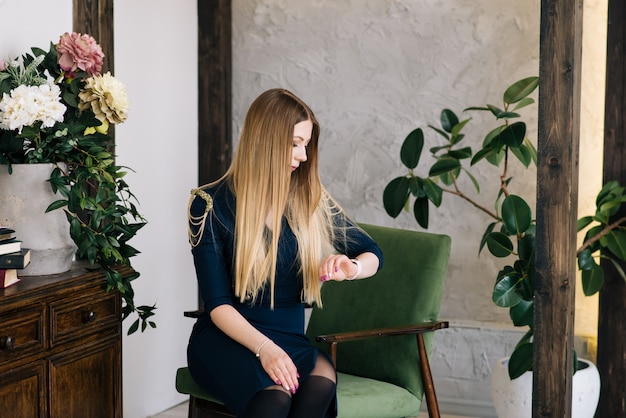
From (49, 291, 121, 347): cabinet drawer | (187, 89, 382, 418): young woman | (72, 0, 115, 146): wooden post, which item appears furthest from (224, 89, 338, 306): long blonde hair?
(72, 0, 115, 146): wooden post

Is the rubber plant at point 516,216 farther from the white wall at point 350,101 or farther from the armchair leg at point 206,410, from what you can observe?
the armchair leg at point 206,410

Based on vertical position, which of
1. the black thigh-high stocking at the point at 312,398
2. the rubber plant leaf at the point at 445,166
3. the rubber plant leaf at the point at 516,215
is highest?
the rubber plant leaf at the point at 445,166

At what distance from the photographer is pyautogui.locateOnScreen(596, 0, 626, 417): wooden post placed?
3586 mm

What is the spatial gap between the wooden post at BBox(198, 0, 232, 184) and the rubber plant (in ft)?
3.24

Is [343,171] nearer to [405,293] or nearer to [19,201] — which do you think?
[405,293]

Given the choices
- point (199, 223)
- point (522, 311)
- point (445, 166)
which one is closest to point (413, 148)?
point (445, 166)

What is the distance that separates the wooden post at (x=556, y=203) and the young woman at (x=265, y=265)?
0.56m

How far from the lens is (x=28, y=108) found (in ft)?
7.99

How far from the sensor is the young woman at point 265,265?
2.50 meters

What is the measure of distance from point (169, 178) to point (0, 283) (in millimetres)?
1663

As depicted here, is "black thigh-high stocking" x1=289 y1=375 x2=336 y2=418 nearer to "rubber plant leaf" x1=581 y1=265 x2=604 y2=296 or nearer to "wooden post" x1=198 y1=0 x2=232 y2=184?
"rubber plant leaf" x1=581 y1=265 x2=604 y2=296

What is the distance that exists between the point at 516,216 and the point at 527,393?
2.22 ft

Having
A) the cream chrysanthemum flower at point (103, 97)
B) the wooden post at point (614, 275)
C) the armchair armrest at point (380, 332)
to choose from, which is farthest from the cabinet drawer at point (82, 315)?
the wooden post at point (614, 275)

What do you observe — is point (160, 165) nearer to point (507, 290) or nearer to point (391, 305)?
point (391, 305)
